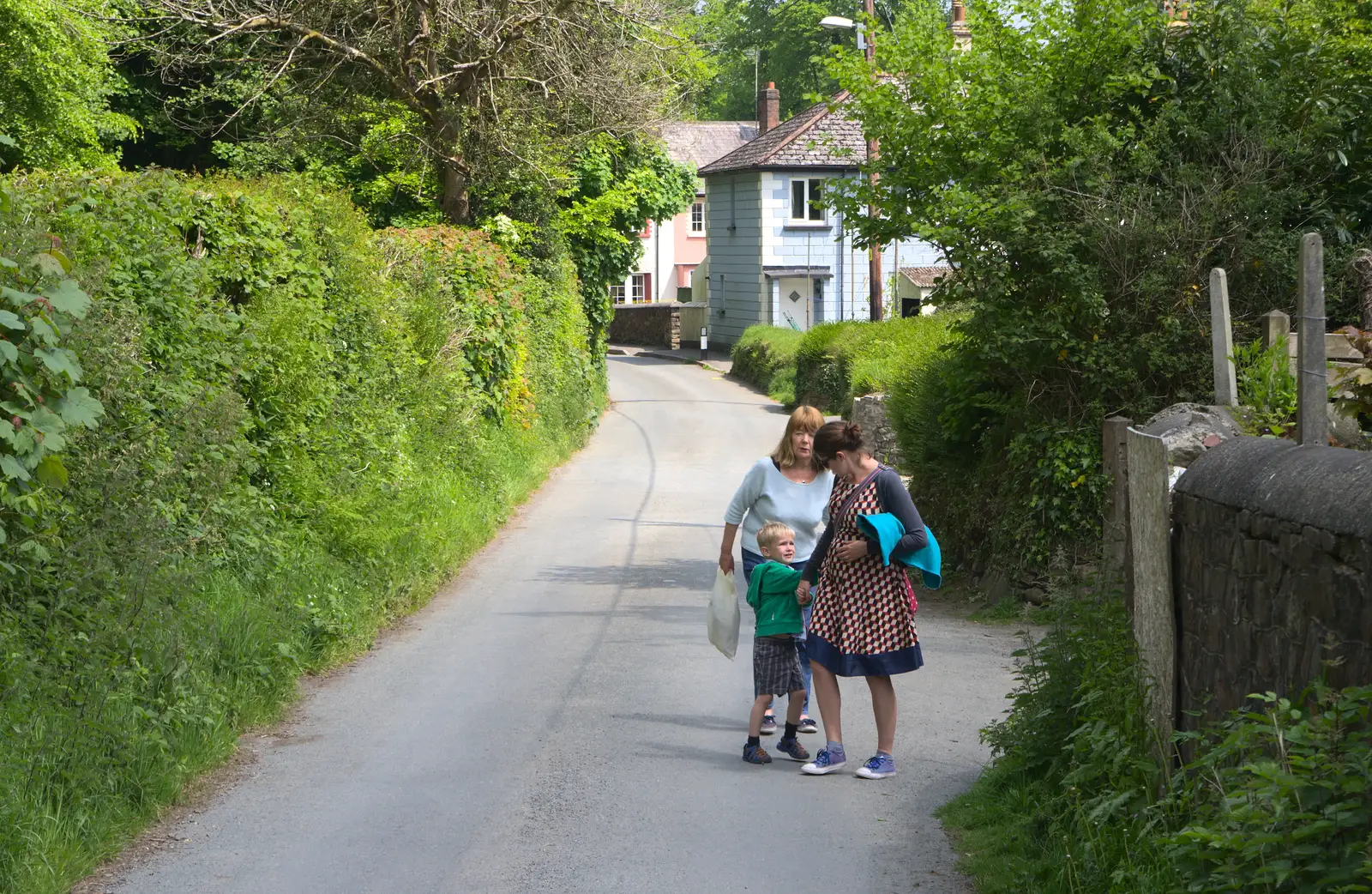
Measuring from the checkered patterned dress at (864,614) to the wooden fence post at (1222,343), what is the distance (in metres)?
3.69

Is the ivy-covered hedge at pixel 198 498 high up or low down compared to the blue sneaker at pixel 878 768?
up

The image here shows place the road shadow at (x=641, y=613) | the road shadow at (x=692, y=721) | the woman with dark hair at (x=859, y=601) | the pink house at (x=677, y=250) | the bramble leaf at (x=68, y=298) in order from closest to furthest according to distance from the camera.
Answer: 1. the bramble leaf at (x=68, y=298)
2. the woman with dark hair at (x=859, y=601)
3. the road shadow at (x=692, y=721)
4. the road shadow at (x=641, y=613)
5. the pink house at (x=677, y=250)

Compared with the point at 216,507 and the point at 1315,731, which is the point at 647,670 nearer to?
the point at 216,507

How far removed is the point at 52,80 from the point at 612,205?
10.6 meters

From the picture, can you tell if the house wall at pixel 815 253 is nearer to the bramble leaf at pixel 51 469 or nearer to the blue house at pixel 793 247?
the blue house at pixel 793 247

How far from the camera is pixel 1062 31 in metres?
12.2

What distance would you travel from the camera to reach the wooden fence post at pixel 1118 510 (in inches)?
247

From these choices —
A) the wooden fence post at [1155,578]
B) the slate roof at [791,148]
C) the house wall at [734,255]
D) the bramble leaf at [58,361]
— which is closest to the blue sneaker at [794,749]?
the wooden fence post at [1155,578]

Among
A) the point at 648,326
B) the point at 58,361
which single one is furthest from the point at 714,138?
the point at 58,361

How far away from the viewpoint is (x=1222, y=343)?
9.76 m

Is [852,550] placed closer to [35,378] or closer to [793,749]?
[793,749]

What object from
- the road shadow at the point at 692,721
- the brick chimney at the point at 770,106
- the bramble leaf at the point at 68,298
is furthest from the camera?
the brick chimney at the point at 770,106

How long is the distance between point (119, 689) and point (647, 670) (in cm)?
392

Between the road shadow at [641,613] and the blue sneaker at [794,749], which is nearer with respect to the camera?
the blue sneaker at [794,749]
